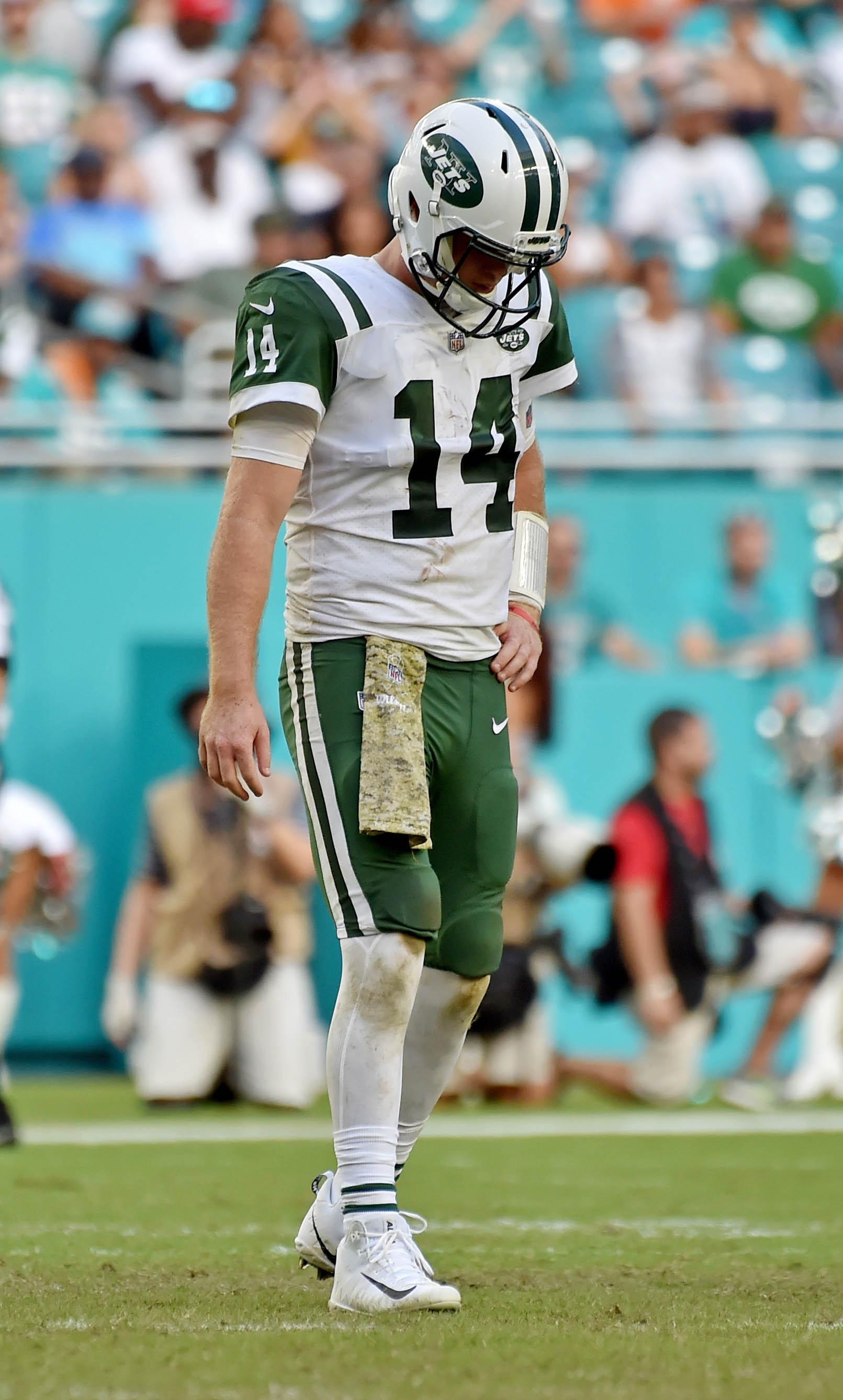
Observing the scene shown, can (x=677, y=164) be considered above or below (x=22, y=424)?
above

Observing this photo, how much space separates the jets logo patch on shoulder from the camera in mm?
3561

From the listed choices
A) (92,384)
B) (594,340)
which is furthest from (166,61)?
(594,340)

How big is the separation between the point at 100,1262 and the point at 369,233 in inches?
274

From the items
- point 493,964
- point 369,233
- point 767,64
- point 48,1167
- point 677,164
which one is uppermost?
point 767,64

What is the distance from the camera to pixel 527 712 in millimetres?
8875

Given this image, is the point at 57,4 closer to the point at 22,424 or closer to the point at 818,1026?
the point at 22,424

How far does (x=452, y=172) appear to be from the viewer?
11.1 feet

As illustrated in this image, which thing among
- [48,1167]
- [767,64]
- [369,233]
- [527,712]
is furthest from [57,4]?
[48,1167]

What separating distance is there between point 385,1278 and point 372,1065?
33cm

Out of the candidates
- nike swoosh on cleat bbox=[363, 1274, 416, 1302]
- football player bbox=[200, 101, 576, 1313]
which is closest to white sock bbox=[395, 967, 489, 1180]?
football player bbox=[200, 101, 576, 1313]

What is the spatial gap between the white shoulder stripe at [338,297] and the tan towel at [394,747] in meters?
0.52

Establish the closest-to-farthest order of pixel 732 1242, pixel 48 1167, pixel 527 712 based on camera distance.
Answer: pixel 732 1242 < pixel 48 1167 < pixel 527 712

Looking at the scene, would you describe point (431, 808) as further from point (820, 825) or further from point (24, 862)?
point (820, 825)

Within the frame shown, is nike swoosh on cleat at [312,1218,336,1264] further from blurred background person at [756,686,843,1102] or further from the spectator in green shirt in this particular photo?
the spectator in green shirt
